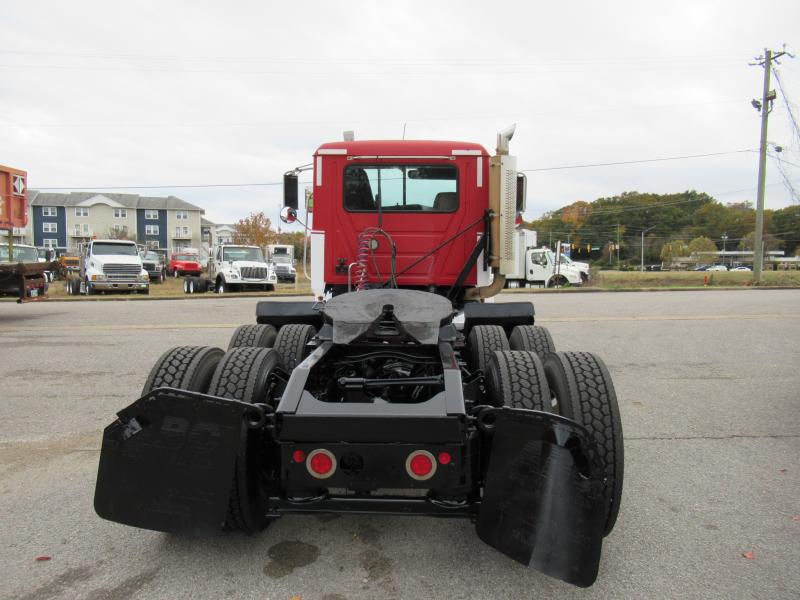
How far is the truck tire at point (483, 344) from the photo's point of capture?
3828mm

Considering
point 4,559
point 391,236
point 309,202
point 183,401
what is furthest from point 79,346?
point 183,401

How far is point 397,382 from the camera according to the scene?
2711 millimetres

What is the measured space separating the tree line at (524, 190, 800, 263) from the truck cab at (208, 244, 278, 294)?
86.4m

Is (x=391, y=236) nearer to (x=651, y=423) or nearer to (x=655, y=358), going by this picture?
(x=651, y=423)

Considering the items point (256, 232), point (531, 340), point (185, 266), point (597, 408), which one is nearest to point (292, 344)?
point (531, 340)

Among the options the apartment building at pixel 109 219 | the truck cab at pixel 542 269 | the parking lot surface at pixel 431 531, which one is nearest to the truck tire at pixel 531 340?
the parking lot surface at pixel 431 531

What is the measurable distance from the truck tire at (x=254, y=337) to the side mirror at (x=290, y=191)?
7.25 feet

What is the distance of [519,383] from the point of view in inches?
103

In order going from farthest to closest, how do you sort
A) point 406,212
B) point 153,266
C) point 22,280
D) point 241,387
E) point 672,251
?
point 672,251, point 153,266, point 22,280, point 406,212, point 241,387

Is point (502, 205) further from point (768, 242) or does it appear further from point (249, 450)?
point (768, 242)

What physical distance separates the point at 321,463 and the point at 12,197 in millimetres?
12238

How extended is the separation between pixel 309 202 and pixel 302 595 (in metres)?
4.43

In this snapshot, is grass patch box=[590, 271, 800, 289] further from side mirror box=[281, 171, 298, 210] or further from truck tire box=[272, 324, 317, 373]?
truck tire box=[272, 324, 317, 373]

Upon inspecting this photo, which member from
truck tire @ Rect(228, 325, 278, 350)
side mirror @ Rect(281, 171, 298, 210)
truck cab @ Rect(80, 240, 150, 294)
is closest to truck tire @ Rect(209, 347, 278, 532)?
truck tire @ Rect(228, 325, 278, 350)
